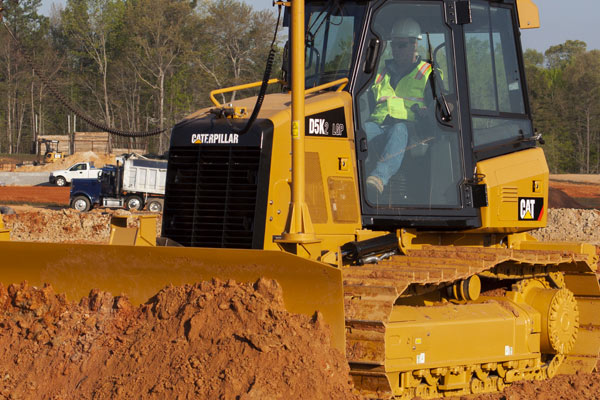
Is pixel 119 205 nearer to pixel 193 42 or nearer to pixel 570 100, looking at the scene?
pixel 193 42

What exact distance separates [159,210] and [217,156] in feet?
99.7

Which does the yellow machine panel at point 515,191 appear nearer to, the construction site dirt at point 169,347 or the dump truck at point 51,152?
the construction site dirt at point 169,347

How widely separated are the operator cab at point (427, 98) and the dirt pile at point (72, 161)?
53.4m

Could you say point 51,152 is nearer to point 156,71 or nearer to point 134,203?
point 156,71

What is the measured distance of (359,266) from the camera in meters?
7.52

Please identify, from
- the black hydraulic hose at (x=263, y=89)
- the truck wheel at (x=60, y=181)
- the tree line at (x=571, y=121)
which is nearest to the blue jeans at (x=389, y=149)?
the black hydraulic hose at (x=263, y=89)

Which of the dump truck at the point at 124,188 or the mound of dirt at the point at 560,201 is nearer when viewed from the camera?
the mound of dirt at the point at 560,201

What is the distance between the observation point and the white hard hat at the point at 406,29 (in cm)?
793

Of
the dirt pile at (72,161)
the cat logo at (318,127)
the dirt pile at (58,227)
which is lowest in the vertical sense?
the dirt pile at (58,227)

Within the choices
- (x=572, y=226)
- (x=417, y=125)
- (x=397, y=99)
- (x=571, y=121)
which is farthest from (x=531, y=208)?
(x=571, y=121)

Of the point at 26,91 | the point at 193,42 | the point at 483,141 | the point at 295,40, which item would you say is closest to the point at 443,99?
the point at 483,141

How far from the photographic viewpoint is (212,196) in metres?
7.27

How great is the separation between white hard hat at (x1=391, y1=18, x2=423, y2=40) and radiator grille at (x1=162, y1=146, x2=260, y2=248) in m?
1.86

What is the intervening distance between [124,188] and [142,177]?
92 cm
